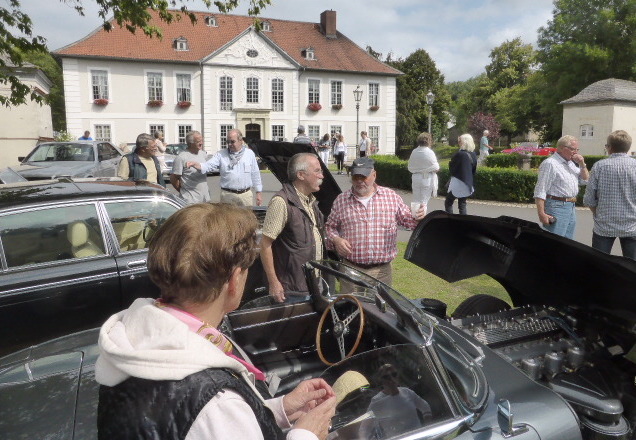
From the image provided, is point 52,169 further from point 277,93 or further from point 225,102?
point 277,93

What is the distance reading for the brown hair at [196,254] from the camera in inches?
53.1

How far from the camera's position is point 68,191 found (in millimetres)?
4387

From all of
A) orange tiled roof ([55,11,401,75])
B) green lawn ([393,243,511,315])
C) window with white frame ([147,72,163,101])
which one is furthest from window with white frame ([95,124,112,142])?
green lawn ([393,243,511,315])

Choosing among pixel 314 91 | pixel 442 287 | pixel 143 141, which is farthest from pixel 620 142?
pixel 314 91

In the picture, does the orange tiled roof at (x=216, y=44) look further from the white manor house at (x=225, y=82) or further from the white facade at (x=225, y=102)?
the white facade at (x=225, y=102)

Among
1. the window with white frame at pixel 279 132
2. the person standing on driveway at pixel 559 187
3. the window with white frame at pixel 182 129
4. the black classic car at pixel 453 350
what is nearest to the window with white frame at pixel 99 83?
the window with white frame at pixel 182 129

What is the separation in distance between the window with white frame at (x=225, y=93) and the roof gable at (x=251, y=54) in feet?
3.99

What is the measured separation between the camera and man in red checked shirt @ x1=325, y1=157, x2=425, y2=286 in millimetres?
4102

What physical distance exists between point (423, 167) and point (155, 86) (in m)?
30.4

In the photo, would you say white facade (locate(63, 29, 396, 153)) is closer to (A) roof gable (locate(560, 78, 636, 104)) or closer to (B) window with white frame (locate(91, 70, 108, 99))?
(B) window with white frame (locate(91, 70, 108, 99))

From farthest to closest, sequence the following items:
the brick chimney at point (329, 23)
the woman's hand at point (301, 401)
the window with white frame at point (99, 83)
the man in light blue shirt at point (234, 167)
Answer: the brick chimney at point (329, 23), the window with white frame at point (99, 83), the man in light blue shirt at point (234, 167), the woman's hand at point (301, 401)

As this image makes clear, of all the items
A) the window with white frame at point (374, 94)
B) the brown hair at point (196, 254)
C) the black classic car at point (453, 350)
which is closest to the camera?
the brown hair at point (196, 254)

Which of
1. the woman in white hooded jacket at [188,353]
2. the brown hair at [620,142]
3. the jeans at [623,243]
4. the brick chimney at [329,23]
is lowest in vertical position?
the jeans at [623,243]

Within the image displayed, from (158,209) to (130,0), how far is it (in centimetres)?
442
